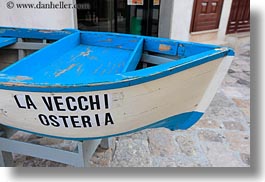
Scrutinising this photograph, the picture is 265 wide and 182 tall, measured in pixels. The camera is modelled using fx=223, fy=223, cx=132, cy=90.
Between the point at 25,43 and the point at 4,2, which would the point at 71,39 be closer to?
the point at 25,43

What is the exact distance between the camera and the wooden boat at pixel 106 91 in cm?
96

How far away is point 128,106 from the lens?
105 cm

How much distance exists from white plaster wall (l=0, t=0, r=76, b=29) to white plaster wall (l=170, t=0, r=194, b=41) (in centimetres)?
136

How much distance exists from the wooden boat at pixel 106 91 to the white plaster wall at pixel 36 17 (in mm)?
1334

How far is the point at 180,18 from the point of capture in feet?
10.4

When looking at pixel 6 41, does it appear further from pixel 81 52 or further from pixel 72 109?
pixel 72 109

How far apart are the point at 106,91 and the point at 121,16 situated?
2542 millimetres

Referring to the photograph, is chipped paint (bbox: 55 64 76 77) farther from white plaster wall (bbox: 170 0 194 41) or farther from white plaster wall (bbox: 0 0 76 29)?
white plaster wall (bbox: 170 0 194 41)

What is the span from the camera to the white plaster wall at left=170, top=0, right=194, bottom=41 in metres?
3.08

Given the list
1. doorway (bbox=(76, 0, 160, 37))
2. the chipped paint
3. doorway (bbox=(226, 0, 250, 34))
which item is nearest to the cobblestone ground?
the chipped paint

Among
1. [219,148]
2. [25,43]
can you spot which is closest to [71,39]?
[25,43]

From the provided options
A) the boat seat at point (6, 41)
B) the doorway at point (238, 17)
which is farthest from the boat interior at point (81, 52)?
the doorway at point (238, 17)

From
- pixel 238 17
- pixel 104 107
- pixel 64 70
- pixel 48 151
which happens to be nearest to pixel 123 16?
pixel 64 70

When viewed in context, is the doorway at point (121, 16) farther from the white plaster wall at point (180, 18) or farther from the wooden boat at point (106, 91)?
the wooden boat at point (106, 91)
